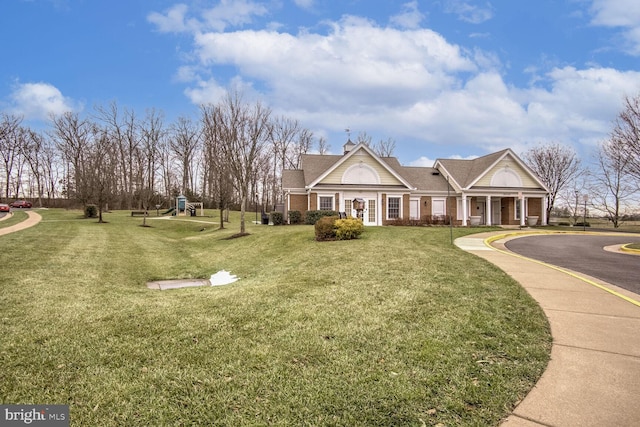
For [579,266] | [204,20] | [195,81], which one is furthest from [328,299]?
[195,81]

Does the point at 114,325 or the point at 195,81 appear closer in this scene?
the point at 114,325

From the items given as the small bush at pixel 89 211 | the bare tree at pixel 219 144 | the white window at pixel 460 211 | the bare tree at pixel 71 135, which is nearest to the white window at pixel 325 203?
the bare tree at pixel 219 144

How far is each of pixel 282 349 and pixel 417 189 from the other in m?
25.4

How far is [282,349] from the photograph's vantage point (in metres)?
3.74

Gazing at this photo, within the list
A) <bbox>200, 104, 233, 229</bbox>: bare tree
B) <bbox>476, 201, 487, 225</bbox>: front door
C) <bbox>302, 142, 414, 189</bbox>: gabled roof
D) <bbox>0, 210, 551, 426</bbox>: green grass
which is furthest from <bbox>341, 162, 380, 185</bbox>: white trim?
<bbox>0, 210, 551, 426</bbox>: green grass

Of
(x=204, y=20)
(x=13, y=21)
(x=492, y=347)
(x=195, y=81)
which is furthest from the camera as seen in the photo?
(x=195, y=81)

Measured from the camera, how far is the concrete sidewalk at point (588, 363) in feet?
8.41

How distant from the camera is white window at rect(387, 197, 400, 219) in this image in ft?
85.0

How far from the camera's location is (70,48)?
45.5 feet

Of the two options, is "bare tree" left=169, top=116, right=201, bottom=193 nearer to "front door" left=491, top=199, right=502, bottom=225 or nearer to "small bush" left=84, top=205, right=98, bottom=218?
"small bush" left=84, top=205, right=98, bottom=218

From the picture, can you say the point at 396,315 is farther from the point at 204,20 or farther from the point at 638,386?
the point at 204,20

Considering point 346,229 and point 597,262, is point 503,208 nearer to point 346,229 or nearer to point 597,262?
point 597,262

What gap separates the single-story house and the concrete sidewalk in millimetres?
19141

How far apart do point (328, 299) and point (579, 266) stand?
25.4ft
